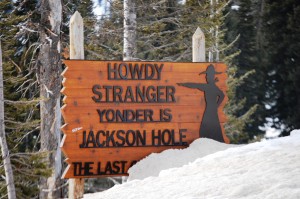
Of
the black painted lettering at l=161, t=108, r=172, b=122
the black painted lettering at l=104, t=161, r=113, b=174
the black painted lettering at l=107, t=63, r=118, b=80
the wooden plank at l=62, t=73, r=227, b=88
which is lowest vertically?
the black painted lettering at l=104, t=161, r=113, b=174

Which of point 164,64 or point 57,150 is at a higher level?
point 164,64


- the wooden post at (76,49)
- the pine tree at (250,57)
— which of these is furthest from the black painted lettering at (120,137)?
the pine tree at (250,57)

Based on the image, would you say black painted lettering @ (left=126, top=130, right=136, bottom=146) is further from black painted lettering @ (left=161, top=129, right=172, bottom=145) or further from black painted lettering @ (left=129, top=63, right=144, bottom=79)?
black painted lettering @ (left=129, top=63, right=144, bottom=79)

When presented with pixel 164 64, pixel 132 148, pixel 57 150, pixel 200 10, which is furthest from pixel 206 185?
pixel 200 10

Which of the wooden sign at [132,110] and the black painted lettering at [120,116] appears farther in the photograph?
the black painted lettering at [120,116]

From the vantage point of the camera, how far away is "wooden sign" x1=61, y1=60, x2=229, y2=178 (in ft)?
21.9

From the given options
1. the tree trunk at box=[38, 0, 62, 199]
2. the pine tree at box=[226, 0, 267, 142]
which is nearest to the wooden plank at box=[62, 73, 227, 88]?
the tree trunk at box=[38, 0, 62, 199]

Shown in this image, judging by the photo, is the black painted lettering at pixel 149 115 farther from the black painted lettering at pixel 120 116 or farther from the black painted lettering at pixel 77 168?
the black painted lettering at pixel 77 168

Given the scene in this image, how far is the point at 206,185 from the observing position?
4562mm

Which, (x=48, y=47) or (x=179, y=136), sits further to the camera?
(x=48, y=47)

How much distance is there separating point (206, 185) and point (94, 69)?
9.55 ft

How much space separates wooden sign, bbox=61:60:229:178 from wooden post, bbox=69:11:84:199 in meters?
0.19

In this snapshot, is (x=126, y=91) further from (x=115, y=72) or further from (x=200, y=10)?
(x=200, y=10)

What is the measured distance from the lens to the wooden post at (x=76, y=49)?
6.80 meters
